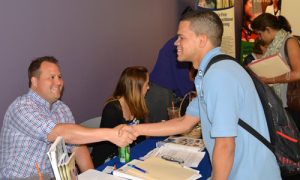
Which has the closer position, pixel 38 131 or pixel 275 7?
pixel 38 131

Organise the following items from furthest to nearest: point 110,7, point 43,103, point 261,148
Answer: point 110,7, point 43,103, point 261,148

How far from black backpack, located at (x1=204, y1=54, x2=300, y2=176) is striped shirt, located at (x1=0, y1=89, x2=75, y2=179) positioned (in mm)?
1171

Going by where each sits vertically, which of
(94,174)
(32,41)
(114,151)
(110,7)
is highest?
(110,7)

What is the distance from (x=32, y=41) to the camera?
288cm

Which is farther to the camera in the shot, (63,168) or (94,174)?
(94,174)

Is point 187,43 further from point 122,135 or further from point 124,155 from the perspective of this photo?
point 124,155

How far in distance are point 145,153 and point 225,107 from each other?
1144 mm

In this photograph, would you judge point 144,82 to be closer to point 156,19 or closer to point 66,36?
point 66,36

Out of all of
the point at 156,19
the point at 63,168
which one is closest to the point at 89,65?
the point at 156,19

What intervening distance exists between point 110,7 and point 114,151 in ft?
5.24

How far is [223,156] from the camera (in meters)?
1.53

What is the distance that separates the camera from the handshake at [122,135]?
88.6 inches

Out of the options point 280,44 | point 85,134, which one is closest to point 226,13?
point 280,44

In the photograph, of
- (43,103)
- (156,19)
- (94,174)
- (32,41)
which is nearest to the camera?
(94,174)
